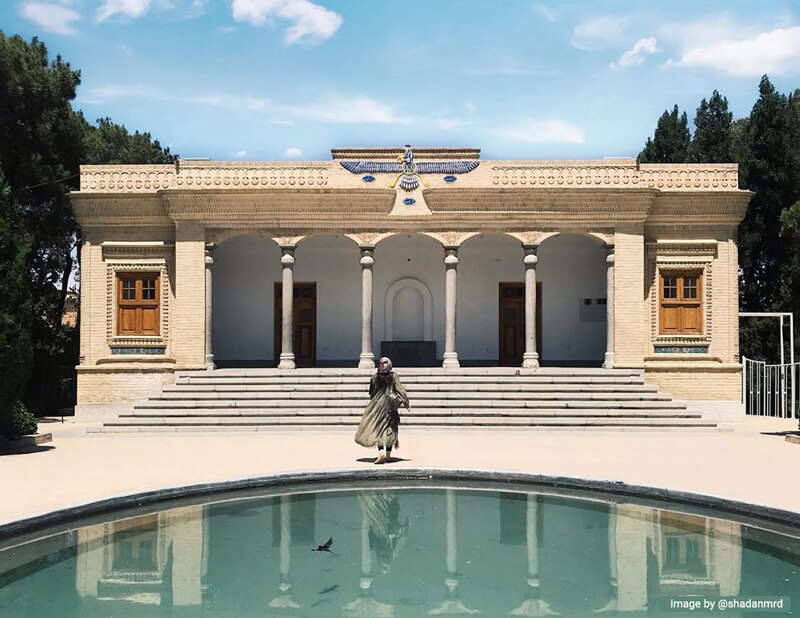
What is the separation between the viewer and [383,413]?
10781mm

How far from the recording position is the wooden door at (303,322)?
21.1m

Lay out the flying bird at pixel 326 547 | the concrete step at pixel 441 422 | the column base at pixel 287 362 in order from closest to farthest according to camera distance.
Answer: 1. the flying bird at pixel 326 547
2. the concrete step at pixel 441 422
3. the column base at pixel 287 362

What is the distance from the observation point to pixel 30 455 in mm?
11945

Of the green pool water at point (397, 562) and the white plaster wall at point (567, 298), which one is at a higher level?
the white plaster wall at point (567, 298)

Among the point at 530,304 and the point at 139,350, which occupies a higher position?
the point at 530,304

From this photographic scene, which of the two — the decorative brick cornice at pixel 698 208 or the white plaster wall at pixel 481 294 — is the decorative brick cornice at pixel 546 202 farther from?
the white plaster wall at pixel 481 294

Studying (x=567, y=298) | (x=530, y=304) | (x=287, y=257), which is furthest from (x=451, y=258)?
(x=567, y=298)

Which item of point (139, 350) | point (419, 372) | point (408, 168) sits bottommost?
point (419, 372)

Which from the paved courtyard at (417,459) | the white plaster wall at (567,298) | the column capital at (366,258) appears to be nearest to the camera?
the paved courtyard at (417,459)

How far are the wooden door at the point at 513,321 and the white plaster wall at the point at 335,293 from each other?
12.6ft

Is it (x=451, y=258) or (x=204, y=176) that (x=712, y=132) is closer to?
(x=451, y=258)

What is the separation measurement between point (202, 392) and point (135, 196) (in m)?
4.92

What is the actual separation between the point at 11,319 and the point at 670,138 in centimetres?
2364

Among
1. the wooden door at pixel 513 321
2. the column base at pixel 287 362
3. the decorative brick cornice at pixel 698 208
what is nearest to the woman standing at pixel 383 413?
the column base at pixel 287 362
